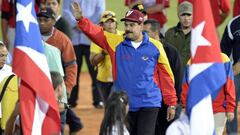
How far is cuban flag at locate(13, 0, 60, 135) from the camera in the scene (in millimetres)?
9055

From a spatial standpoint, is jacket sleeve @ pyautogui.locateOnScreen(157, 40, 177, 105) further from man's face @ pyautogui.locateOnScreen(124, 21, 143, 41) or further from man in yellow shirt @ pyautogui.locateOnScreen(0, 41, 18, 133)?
man in yellow shirt @ pyautogui.locateOnScreen(0, 41, 18, 133)

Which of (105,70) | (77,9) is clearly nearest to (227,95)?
(77,9)

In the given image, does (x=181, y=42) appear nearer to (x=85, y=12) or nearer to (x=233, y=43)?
(x=233, y=43)

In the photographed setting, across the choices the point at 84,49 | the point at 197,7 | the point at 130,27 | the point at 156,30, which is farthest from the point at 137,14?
the point at 84,49

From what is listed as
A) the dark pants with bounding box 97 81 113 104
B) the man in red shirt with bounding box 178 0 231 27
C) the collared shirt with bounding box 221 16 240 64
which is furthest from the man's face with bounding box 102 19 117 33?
the man in red shirt with bounding box 178 0 231 27

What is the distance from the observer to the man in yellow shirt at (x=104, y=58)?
519 inches

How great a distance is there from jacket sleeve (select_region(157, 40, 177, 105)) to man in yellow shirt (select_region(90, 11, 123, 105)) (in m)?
1.93

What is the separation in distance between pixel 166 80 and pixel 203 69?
2304mm

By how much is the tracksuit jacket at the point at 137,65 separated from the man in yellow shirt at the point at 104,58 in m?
2.02

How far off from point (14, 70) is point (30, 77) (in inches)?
6.8

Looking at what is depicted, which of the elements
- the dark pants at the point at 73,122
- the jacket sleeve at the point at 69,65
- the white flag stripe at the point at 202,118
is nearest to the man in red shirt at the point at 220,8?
the dark pants at the point at 73,122

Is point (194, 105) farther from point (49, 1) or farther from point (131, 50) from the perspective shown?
point (49, 1)

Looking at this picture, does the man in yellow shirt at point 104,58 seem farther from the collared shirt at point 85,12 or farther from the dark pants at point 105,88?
the collared shirt at point 85,12

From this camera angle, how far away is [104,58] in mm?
13336
